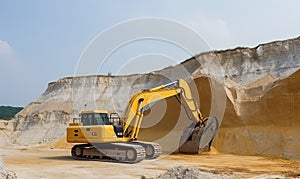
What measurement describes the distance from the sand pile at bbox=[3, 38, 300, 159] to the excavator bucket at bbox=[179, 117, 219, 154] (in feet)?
4.74

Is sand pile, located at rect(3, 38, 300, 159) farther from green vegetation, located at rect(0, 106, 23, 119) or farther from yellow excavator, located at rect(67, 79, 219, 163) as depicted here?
green vegetation, located at rect(0, 106, 23, 119)

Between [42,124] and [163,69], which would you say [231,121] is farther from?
[42,124]

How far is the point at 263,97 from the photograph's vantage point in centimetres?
2158

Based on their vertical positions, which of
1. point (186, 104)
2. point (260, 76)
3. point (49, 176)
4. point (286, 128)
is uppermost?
point (260, 76)

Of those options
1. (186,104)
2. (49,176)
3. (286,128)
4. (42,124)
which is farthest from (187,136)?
(42,124)

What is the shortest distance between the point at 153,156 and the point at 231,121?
256 inches

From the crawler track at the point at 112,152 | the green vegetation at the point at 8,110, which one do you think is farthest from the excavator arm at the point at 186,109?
the green vegetation at the point at 8,110

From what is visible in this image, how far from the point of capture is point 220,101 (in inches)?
890

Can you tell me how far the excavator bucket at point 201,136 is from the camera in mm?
19500

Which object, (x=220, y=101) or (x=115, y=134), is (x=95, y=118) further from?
(x=220, y=101)

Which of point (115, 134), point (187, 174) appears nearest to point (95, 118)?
point (115, 134)

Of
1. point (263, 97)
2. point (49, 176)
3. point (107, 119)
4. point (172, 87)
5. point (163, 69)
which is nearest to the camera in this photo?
point (49, 176)

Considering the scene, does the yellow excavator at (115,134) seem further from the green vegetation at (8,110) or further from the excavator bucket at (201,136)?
the green vegetation at (8,110)

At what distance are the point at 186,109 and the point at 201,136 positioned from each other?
149cm
